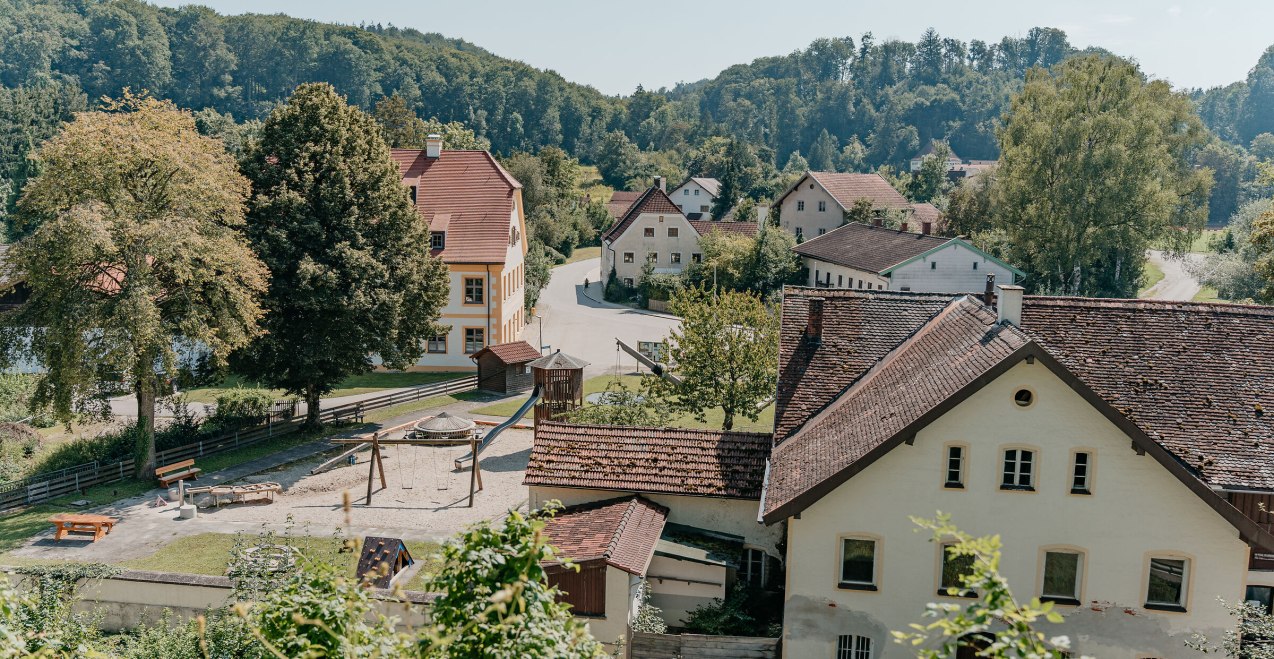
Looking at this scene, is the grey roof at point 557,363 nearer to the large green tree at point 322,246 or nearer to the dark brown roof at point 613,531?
the large green tree at point 322,246

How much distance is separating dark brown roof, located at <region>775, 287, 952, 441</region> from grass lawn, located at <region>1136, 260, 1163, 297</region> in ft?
171

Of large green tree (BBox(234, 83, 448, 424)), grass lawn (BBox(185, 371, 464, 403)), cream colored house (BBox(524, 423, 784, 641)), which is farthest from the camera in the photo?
grass lawn (BBox(185, 371, 464, 403))

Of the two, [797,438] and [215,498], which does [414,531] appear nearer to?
[215,498]

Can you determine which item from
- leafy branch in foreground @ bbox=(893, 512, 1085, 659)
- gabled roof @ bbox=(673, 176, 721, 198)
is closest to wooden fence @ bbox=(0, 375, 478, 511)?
leafy branch in foreground @ bbox=(893, 512, 1085, 659)

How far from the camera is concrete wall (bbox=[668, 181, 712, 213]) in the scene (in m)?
112

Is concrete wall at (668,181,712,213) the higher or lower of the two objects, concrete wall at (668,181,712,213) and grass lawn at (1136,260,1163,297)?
Result: the higher

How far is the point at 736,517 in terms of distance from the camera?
2206cm

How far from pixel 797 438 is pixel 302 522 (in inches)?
544

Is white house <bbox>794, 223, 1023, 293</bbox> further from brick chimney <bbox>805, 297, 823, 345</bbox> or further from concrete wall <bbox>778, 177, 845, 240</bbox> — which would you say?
brick chimney <bbox>805, 297, 823, 345</bbox>

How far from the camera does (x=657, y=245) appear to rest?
7469 cm

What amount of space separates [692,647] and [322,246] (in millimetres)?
21203

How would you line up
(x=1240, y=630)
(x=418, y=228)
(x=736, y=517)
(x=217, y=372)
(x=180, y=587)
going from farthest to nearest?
(x=418, y=228)
(x=217, y=372)
(x=736, y=517)
(x=180, y=587)
(x=1240, y=630)

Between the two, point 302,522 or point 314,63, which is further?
point 314,63

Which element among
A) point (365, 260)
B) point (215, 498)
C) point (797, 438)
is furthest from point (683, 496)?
point (365, 260)
